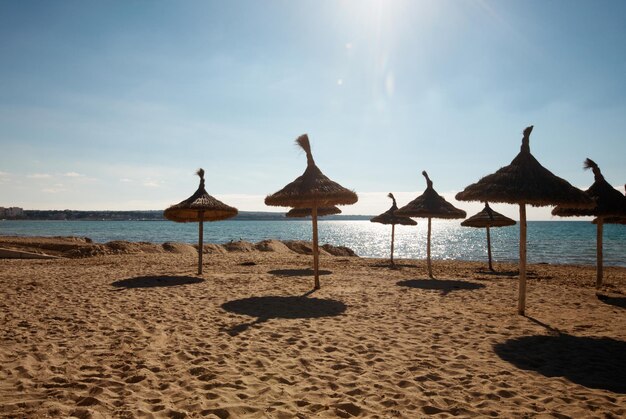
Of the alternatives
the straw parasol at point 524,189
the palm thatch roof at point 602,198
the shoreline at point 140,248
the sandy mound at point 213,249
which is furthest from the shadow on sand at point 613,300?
the sandy mound at point 213,249

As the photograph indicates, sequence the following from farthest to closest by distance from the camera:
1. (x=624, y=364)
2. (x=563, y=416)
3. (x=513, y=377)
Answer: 1. (x=624, y=364)
2. (x=513, y=377)
3. (x=563, y=416)

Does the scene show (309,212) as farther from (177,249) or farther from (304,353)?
(304,353)

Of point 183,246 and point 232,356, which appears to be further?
point 183,246

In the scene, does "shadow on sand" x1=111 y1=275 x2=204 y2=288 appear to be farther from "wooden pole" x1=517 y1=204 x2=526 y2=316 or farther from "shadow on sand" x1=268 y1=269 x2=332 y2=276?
"wooden pole" x1=517 y1=204 x2=526 y2=316

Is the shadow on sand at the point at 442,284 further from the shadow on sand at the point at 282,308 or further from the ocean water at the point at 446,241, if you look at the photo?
the ocean water at the point at 446,241

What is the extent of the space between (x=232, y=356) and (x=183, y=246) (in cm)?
2136

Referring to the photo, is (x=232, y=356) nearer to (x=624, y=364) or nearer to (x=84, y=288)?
(x=624, y=364)

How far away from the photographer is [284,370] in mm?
4488

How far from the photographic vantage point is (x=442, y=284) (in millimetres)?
11203

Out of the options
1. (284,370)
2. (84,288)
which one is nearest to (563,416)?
(284,370)

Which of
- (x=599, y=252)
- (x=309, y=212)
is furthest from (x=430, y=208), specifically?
(x=309, y=212)

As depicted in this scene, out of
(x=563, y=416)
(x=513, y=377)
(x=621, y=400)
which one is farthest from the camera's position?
(x=513, y=377)

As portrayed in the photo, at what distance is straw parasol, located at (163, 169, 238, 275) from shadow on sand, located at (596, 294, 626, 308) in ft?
38.4

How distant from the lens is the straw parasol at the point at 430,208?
524 inches
